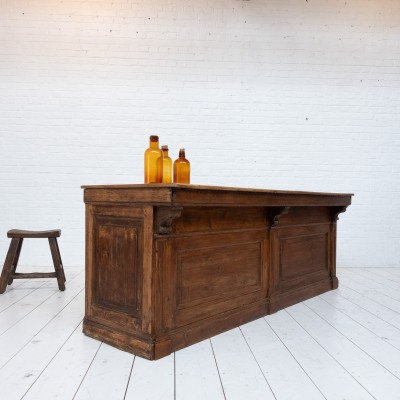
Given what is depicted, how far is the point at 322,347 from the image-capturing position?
88.2 inches

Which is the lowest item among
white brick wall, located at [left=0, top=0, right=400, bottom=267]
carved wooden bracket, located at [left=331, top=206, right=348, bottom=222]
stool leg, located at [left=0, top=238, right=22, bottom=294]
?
stool leg, located at [left=0, top=238, right=22, bottom=294]

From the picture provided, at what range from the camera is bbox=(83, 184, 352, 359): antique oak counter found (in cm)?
205

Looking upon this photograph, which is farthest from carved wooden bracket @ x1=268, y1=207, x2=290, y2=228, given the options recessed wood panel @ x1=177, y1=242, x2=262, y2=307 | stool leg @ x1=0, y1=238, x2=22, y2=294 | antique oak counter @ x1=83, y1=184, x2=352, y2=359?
stool leg @ x1=0, y1=238, x2=22, y2=294

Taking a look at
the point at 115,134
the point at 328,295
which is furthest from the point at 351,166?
the point at 115,134

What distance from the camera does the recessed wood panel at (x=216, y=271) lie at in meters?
2.24

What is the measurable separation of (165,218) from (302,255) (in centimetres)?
172

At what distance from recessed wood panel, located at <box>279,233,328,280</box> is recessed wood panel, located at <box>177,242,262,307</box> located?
1.14ft

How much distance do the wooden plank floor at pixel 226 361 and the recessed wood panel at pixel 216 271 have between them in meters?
0.27

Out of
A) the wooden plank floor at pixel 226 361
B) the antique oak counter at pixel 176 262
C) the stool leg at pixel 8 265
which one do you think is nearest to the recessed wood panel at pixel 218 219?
the antique oak counter at pixel 176 262

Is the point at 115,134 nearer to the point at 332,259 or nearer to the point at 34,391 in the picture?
the point at 332,259

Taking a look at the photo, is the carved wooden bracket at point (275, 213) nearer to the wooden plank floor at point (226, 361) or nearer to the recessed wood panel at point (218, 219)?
the recessed wood panel at point (218, 219)

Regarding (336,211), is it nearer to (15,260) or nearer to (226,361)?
(226,361)

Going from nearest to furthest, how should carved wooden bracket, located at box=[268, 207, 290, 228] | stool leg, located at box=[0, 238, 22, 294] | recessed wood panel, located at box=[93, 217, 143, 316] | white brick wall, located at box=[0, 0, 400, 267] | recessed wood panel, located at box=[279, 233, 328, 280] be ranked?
recessed wood panel, located at box=[93, 217, 143, 316]
carved wooden bracket, located at box=[268, 207, 290, 228]
recessed wood panel, located at box=[279, 233, 328, 280]
stool leg, located at box=[0, 238, 22, 294]
white brick wall, located at box=[0, 0, 400, 267]

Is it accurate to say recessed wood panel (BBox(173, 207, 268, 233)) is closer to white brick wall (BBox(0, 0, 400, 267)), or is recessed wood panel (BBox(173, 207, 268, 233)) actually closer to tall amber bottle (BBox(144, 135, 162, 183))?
tall amber bottle (BBox(144, 135, 162, 183))
